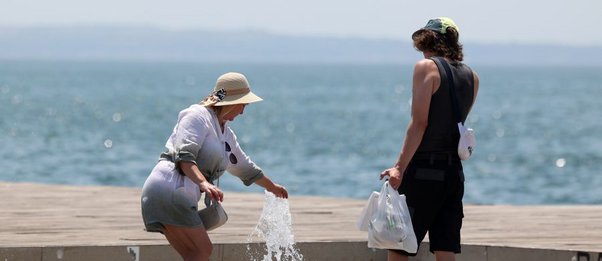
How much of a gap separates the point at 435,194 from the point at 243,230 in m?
3.42

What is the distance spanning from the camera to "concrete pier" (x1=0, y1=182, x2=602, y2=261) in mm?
10336

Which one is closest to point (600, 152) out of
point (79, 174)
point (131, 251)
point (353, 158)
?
point (353, 158)

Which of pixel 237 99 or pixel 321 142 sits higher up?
pixel 237 99

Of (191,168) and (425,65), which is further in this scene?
(425,65)

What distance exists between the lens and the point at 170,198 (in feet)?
27.6

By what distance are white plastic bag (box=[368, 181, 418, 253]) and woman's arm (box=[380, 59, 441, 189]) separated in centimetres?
10

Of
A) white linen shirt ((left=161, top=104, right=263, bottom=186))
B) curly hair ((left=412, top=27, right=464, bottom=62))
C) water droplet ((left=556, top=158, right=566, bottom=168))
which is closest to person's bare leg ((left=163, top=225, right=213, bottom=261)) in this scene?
white linen shirt ((left=161, top=104, right=263, bottom=186))

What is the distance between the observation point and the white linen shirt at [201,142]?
8.36 metres

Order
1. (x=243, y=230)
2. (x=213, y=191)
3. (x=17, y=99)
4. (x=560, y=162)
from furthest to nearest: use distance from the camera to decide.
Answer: (x=17, y=99) < (x=560, y=162) < (x=243, y=230) < (x=213, y=191)

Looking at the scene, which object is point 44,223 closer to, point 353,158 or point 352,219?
point 352,219

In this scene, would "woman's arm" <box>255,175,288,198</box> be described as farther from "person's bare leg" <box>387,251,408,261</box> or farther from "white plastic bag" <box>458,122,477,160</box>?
"white plastic bag" <box>458,122,477,160</box>

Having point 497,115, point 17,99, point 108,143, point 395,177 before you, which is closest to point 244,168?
point 395,177

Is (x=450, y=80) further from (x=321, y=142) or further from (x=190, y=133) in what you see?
(x=321, y=142)

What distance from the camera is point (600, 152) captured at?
54344 mm
